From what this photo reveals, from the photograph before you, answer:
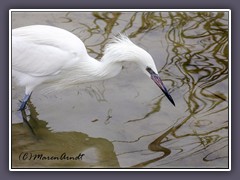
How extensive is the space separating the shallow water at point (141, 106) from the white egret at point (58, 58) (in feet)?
0.92

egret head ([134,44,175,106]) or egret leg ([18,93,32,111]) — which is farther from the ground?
egret head ([134,44,175,106])

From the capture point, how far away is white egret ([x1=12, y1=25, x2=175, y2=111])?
6031 millimetres

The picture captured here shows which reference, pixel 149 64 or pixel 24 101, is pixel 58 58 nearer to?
pixel 24 101

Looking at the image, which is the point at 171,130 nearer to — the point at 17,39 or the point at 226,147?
the point at 226,147

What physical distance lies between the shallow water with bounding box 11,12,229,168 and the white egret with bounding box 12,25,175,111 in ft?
0.92

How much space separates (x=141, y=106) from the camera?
261 inches

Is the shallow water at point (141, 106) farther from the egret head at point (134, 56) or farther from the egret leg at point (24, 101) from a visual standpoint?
the egret head at point (134, 56)

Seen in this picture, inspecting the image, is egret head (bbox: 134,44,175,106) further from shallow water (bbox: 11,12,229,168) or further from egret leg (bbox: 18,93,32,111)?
egret leg (bbox: 18,93,32,111)

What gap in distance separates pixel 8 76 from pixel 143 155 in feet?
4.62

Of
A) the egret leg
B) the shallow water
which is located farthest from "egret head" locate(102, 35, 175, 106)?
the egret leg

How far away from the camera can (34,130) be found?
20.7ft

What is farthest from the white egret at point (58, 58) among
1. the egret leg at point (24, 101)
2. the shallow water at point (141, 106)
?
the shallow water at point (141, 106)

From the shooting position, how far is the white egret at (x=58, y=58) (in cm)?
603

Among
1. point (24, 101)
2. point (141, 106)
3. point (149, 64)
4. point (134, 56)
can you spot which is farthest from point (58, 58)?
point (141, 106)
